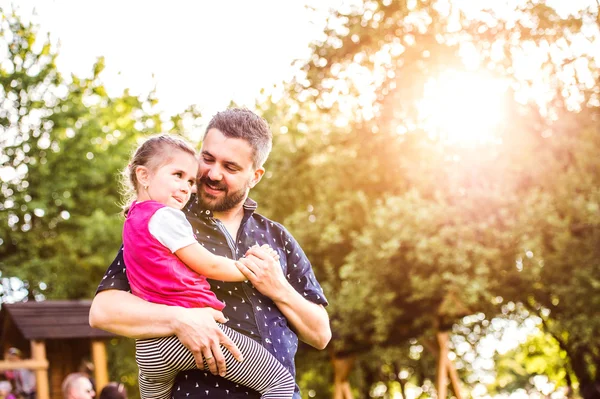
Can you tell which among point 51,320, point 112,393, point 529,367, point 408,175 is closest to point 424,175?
point 408,175

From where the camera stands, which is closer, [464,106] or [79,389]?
[79,389]

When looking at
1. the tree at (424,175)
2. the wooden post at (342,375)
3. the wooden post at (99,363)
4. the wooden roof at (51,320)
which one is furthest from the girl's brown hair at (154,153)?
the wooden post at (342,375)

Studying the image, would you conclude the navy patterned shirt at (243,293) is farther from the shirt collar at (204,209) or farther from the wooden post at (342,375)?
the wooden post at (342,375)

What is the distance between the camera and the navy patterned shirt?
2.87 m

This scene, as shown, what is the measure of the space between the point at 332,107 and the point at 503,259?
6.36m

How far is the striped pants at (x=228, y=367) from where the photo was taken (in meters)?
2.72

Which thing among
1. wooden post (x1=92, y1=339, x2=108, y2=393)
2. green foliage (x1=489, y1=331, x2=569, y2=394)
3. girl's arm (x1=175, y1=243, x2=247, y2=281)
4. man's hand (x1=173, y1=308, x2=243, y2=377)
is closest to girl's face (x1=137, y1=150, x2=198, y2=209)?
girl's arm (x1=175, y1=243, x2=247, y2=281)

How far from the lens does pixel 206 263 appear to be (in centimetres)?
279

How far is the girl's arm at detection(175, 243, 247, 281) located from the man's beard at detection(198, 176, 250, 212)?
11.9 inches

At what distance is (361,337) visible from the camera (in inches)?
705

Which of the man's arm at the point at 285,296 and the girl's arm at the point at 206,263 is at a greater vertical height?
the girl's arm at the point at 206,263

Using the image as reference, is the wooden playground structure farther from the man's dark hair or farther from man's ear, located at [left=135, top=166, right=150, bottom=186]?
the man's dark hair

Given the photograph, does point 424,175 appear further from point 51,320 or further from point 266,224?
point 266,224

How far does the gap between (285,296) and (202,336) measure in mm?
454
